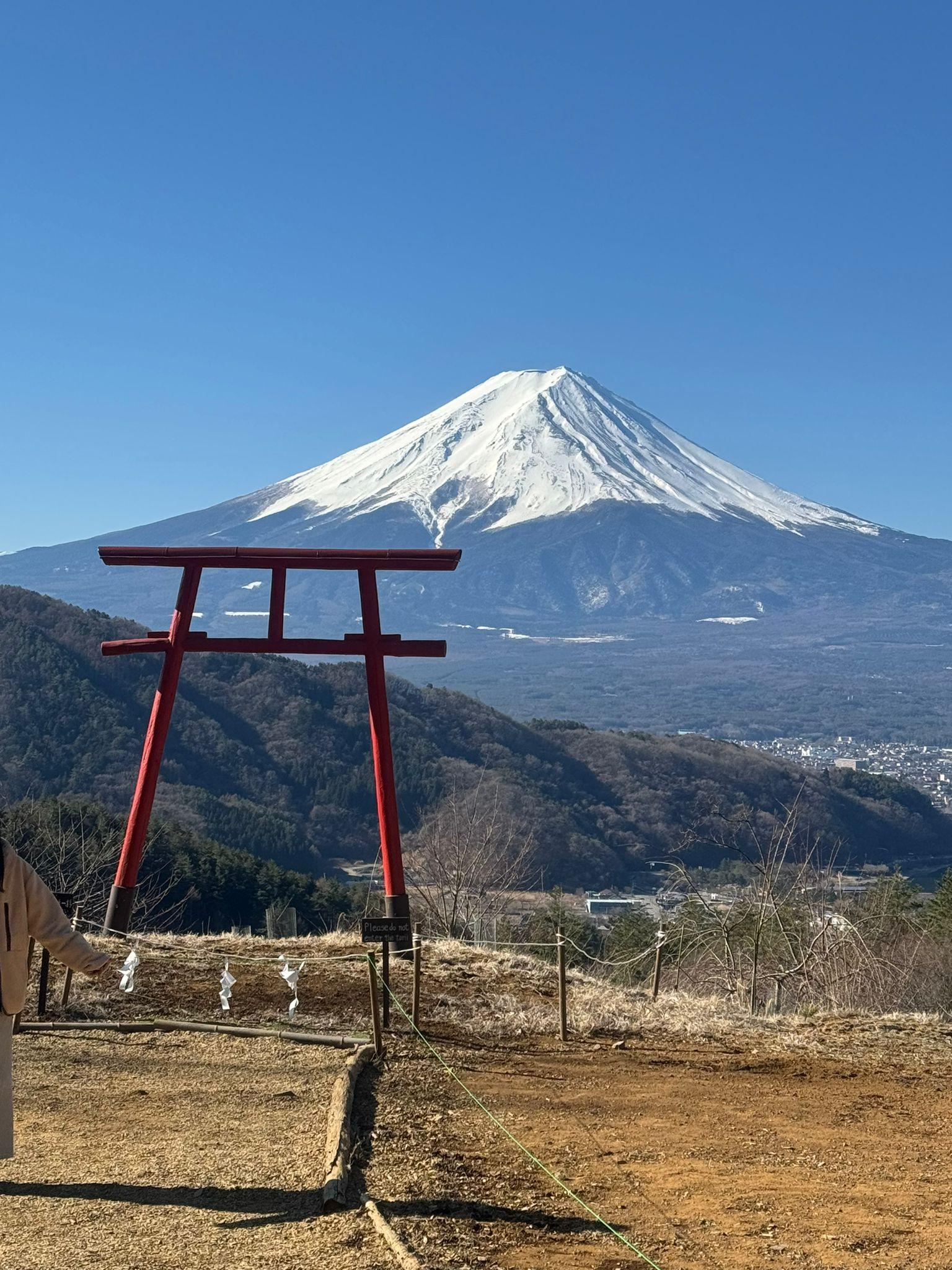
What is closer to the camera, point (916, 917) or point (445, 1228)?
point (445, 1228)

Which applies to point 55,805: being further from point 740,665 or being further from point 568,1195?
point 740,665

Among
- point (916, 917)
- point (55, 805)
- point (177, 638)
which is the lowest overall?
point (916, 917)

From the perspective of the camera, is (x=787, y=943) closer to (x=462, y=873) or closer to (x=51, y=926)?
(x=462, y=873)

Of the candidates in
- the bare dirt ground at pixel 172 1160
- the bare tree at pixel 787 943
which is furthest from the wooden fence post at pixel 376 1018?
the bare tree at pixel 787 943

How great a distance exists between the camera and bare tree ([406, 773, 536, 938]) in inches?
669

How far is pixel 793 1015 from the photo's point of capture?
9477mm

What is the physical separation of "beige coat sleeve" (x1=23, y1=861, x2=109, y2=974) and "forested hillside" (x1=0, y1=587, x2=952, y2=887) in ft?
97.4

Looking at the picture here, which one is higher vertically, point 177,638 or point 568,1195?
point 177,638

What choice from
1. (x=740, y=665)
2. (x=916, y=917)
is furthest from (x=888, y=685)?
(x=916, y=917)

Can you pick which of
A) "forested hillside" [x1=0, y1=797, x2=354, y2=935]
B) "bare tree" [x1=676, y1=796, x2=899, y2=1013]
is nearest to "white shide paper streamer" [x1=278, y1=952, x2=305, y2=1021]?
"bare tree" [x1=676, y1=796, x2=899, y2=1013]

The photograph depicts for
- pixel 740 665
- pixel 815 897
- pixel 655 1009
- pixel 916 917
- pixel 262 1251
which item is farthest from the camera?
pixel 740 665

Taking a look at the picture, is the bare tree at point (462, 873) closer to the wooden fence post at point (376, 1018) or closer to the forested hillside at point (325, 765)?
the wooden fence post at point (376, 1018)

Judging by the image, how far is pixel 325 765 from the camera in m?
43.7

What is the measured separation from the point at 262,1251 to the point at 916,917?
63.3 ft
